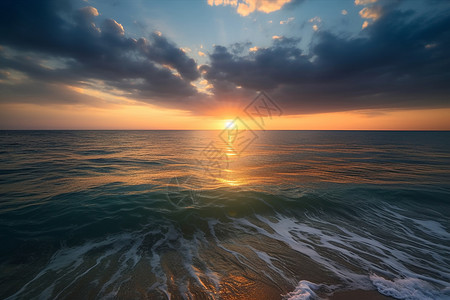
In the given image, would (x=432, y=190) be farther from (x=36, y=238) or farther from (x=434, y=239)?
(x=36, y=238)

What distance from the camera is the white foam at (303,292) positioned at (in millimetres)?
3926

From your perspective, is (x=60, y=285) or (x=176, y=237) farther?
(x=176, y=237)

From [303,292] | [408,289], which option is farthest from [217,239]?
[408,289]

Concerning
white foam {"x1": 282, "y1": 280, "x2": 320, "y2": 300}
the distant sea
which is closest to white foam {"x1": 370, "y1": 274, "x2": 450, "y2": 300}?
the distant sea

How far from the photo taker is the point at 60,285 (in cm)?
425

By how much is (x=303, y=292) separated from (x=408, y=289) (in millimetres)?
2671

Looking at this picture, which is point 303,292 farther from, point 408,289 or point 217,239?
point 217,239

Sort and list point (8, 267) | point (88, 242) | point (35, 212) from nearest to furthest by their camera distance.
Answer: point (8, 267) < point (88, 242) < point (35, 212)

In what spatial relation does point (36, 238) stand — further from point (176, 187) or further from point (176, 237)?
point (176, 187)

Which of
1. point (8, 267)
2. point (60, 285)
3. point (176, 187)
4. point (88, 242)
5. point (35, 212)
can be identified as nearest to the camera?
point (60, 285)

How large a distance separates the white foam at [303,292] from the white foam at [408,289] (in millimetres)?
1643

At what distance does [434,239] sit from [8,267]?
48.7 feet

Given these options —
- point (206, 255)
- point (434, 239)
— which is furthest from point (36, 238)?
point (434, 239)

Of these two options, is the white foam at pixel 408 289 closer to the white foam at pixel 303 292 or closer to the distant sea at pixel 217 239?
the distant sea at pixel 217 239
